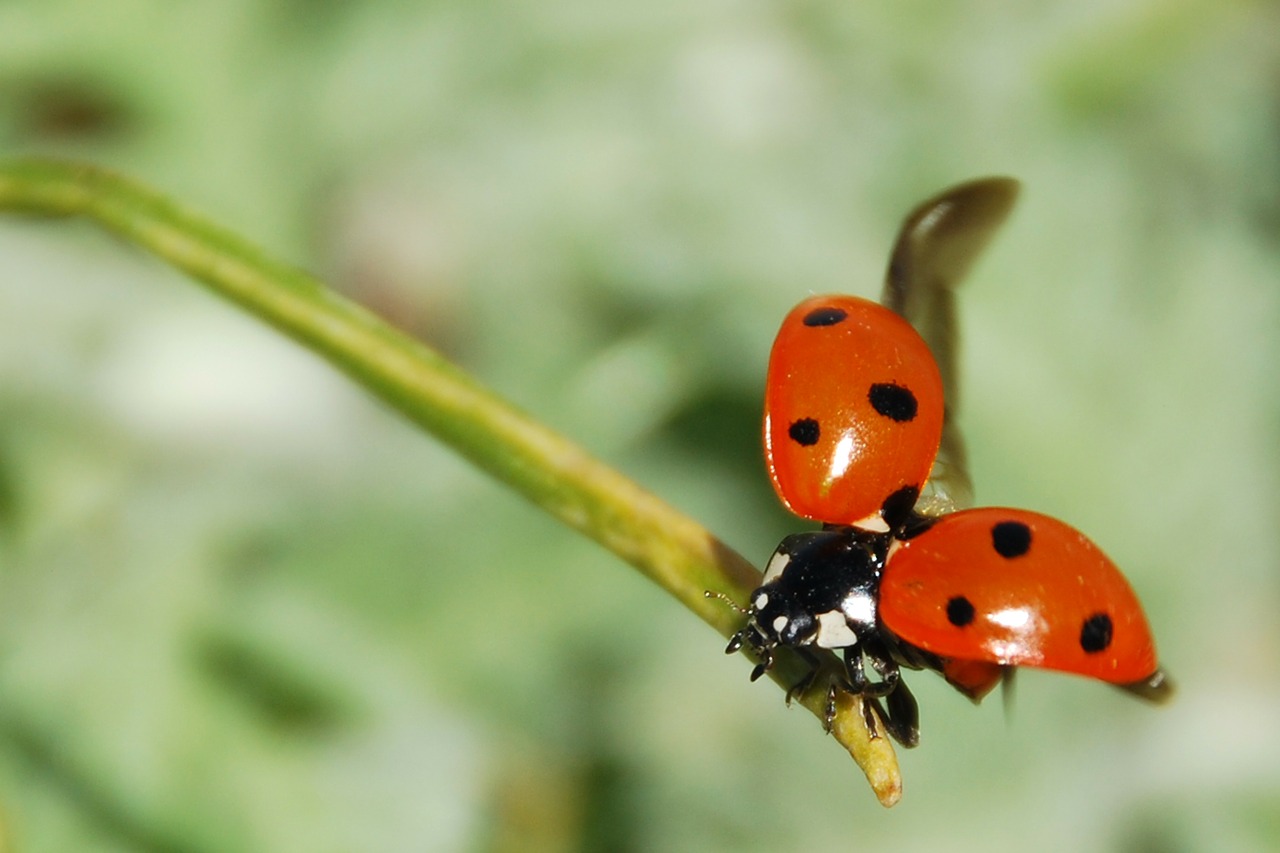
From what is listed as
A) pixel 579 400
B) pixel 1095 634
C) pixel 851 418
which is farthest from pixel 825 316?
pixel 579 400

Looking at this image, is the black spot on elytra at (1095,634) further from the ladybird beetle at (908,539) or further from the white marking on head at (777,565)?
the white marking on head at (777,565)

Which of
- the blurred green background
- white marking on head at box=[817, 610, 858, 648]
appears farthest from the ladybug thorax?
the blurred green background

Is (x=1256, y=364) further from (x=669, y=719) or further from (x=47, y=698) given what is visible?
(x=47, y=698)

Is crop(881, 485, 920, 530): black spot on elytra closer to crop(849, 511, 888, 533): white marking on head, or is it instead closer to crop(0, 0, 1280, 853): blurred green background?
crop(849, 511, 888, 533): white marking on head

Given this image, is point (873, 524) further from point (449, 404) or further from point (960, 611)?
point (449, 404)

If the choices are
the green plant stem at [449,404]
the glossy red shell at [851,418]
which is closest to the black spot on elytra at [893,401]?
the glossy red shell at [851,418]

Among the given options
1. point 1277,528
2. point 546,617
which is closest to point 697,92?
point 546,617
